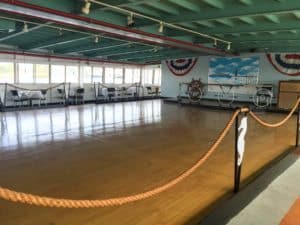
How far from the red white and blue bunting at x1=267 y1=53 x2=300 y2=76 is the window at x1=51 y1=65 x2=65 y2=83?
9.80 m

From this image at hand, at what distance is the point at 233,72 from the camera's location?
1248cm

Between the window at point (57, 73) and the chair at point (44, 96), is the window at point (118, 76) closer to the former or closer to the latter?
the window at point (57, 73)

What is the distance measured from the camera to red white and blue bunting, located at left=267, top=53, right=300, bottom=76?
10.9m

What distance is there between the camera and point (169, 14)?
19.0 feet

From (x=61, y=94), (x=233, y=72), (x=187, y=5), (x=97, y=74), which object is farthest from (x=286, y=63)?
(x=61, y=94)

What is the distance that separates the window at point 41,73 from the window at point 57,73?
30 centimetres

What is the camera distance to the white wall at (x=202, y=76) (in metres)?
11.4

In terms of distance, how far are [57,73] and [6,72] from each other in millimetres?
Result: 2404

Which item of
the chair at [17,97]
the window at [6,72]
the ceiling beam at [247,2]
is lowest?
the chair at [17,97]

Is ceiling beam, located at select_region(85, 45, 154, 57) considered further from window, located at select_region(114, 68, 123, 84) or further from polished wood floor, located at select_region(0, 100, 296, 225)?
polished wood floor, located at select_region(0, 100, 296, 225)

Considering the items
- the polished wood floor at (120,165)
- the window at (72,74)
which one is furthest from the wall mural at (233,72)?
the window at (72,74)

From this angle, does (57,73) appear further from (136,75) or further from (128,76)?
(136,75)

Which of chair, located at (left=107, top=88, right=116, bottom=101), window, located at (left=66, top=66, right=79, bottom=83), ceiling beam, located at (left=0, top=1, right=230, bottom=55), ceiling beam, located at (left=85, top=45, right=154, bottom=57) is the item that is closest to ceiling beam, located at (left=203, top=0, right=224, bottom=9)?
ceiling beam, located at (left=0, top=1, right=230, bottom=55)

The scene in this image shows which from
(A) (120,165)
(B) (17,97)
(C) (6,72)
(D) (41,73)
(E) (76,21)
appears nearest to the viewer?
(A) (120,165)
